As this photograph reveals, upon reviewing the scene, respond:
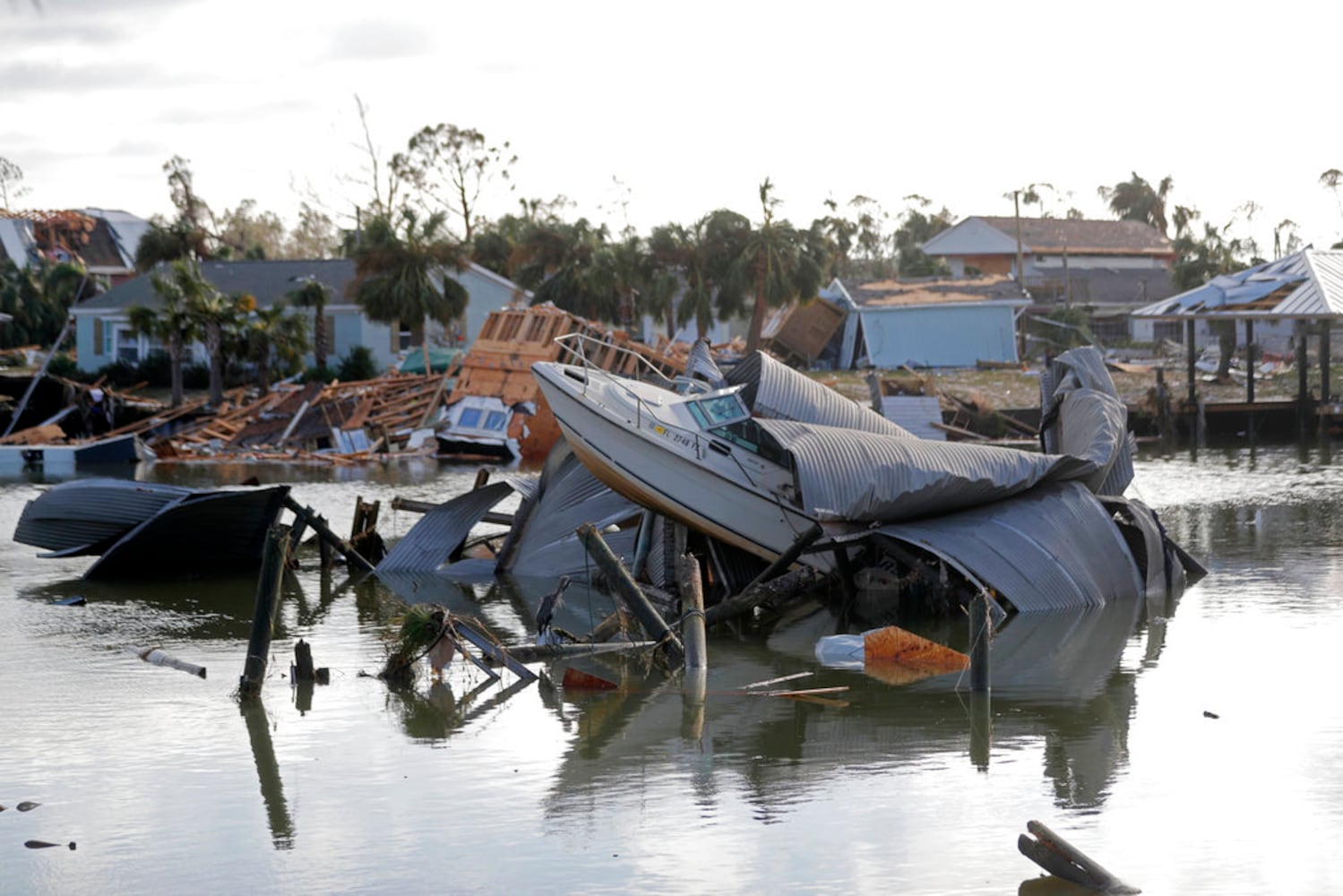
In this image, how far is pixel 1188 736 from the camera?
43.7ft

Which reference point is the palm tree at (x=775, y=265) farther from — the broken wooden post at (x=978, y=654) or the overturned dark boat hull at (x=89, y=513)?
the broken wooden post at (x=978, y=654)

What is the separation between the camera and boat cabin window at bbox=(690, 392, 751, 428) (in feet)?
64.1

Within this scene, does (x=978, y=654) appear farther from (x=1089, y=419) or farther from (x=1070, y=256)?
(x=1070, y=256)

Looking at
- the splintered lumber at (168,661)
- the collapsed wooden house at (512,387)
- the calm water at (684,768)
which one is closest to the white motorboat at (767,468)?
the calm water at (684,768)

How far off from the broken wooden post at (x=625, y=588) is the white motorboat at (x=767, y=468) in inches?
148

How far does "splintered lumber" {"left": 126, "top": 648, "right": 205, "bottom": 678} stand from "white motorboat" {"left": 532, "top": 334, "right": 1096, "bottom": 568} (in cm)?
562

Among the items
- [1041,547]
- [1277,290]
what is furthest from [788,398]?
[1277,290]

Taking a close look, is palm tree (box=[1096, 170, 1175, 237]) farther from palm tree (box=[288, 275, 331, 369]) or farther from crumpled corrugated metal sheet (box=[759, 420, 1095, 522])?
crumpled corrugated metal sheet (box=[759, 420, 1095, 522])

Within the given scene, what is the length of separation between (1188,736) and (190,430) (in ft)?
132

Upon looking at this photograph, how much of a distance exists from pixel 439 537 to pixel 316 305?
114ft

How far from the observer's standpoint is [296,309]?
58.8m

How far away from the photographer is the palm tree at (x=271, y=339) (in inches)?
2056

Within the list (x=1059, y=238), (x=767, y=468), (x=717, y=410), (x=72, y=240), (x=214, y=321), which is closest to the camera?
(x=767, y=468)

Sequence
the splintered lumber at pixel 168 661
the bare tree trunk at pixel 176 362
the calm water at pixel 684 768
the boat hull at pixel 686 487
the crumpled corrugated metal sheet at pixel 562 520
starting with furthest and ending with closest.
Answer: the bare tree trunk at pixel 176 362 < the crumpled corrugated metal sheet at pixel 562 520 < the boat hull at pixel 686 487 < the splintered lumber at pixel 168 661 < the calm water at pixel 684 768
